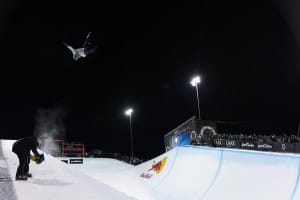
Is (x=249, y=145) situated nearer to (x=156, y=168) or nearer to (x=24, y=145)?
(x=156, y=168)

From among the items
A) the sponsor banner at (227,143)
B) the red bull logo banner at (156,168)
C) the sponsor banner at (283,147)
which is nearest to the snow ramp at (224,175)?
the red bull logo banner at (156,168)

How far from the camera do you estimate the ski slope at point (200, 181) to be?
582 cm

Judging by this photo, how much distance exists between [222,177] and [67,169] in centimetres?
533

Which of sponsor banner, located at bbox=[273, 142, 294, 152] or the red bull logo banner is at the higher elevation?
sponsor banner, located at bbox=[273, 142, 294, 152]

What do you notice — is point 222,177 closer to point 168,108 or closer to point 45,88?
point 45,88

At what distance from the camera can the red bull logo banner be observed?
1113 cm

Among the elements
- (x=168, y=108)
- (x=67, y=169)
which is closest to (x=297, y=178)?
(x=67, y=169)

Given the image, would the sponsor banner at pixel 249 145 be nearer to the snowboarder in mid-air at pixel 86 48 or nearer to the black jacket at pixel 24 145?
the snowboarder in mid-air at pixel 86 48

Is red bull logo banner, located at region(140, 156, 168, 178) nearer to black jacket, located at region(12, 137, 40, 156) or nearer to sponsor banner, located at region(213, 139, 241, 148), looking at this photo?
black jacket, located at region(12, 137, 40, 156)

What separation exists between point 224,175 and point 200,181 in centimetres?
101

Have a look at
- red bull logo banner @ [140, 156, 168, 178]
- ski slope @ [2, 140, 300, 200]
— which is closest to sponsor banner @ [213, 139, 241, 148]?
red bull logo banner @ [140, 156, 168, 178]

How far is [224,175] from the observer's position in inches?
295

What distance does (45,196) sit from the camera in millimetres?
5578

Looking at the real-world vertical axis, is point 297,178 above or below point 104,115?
below
